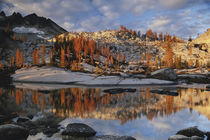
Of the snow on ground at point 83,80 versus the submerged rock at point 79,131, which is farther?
the snow on ground at point 83,80

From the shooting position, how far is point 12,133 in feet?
26.6

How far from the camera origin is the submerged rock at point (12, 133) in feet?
26.1

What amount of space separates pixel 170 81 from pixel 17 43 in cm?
12374

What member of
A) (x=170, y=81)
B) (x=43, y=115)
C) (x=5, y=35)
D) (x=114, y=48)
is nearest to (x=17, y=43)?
(x=5, y=35)

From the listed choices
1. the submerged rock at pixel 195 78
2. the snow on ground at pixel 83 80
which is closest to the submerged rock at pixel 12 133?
the snow on ground at pixel 83 80

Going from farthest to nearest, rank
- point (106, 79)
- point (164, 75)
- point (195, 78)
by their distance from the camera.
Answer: point (195, 78)
point (164, 75)
point (106, 79)

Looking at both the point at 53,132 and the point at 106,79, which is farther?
the point at 106,79

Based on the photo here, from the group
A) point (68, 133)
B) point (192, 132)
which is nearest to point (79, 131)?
point (68, 133)

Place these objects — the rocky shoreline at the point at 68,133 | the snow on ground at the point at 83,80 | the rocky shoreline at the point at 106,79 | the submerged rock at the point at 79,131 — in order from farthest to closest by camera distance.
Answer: the rocky shoreline at the point at 106,79 → the snow on ground at the point at 83,80 → the submerged rock at the point at 79,131 → the rocky shoreline at the point at 68,133

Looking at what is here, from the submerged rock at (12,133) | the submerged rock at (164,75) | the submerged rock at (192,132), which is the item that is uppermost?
the submerged rock at (164,75)

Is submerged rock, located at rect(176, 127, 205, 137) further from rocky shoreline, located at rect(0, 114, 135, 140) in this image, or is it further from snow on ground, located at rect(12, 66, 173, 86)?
snow on ground, located at rect(12, 66, 173, 86)

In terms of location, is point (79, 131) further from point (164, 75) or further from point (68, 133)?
point (164, 75)

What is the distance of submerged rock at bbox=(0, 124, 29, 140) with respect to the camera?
7.95 metres

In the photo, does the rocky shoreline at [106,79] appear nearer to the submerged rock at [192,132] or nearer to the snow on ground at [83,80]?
the snow on ground at [83,80]
